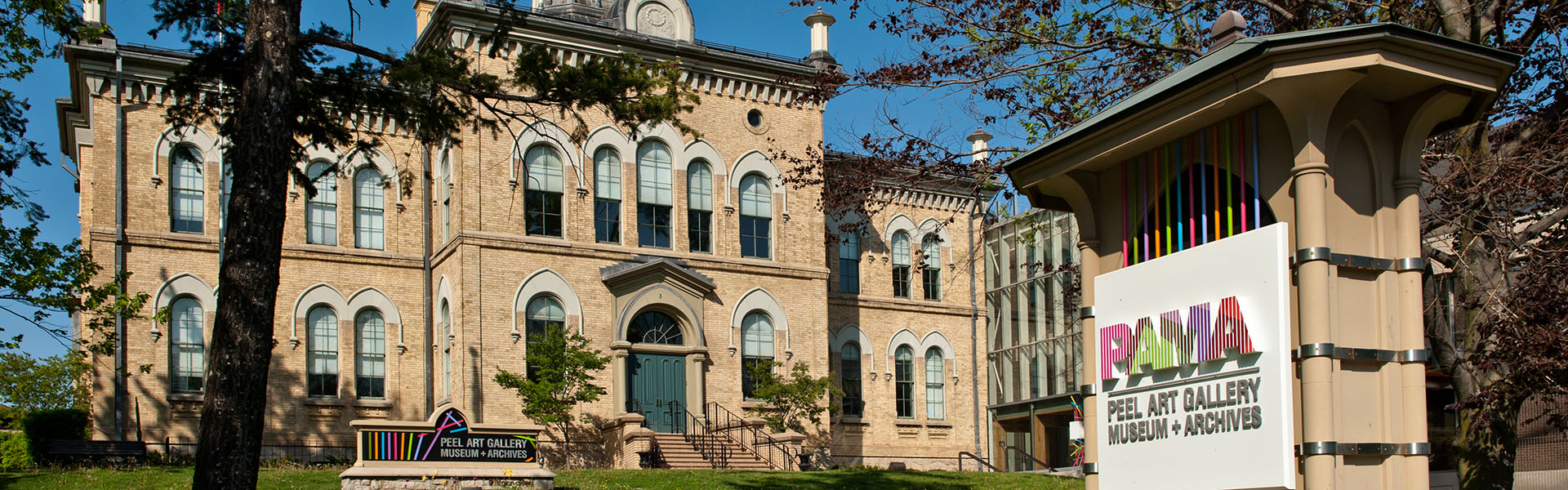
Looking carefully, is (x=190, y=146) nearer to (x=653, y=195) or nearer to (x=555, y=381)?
(x=555, y=381)

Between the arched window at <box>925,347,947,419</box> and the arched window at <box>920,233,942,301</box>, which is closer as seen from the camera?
the arched window at <box>925,347,947,419</box>

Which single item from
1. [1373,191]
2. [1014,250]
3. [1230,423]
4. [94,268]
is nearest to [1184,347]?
[1230,423]

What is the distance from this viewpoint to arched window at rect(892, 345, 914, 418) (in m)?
34.8

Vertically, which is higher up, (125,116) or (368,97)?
(125,116)

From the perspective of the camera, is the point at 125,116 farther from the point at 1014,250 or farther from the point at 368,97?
the point at 1014,250

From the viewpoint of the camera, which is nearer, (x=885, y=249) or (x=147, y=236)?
(x=147, y=236)

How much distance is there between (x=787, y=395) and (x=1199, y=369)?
21539 millimetres

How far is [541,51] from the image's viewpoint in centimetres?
1292

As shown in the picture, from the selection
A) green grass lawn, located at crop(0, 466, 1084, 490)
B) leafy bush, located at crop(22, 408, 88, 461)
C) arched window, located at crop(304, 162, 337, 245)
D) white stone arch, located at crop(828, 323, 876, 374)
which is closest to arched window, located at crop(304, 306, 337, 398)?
arched window, located at crop(304, 162, 337, 245)

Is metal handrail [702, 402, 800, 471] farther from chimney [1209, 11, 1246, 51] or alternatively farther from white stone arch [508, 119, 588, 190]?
chimney [1209, 11, 1246, 51]

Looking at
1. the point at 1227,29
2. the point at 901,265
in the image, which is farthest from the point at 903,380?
the point at 1227,29

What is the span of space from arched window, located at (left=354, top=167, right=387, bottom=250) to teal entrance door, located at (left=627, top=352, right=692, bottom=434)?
6.10 metres

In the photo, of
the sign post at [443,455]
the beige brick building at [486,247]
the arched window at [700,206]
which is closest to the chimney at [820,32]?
the beige brick building at [486,247]

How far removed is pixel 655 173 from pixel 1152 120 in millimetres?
21649
